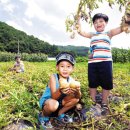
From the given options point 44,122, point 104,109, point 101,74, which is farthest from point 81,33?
point 44,122

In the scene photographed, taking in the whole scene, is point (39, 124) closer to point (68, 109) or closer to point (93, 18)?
point (68, 109)

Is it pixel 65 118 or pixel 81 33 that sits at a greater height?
pixel 81 33

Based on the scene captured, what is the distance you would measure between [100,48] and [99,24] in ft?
1.16

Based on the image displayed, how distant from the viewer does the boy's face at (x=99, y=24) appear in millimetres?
4662

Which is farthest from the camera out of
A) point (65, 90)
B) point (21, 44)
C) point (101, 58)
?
point (21, 44)

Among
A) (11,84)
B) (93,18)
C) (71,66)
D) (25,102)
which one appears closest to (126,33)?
(93,18)

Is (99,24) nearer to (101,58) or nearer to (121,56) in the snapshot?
(101,58)

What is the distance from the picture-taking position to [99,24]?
4.69 m

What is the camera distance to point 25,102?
165 inches

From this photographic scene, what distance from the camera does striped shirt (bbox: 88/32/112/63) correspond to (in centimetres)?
465

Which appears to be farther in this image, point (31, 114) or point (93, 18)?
point (93, 18)

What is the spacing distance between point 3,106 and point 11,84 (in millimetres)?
1392

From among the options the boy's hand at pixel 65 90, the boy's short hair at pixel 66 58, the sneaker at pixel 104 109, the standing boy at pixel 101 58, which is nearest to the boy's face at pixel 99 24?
the standing boy at pixel 101 58

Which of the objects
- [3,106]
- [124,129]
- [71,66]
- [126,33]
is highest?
[126,33]
